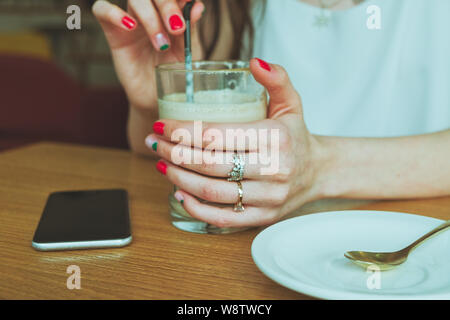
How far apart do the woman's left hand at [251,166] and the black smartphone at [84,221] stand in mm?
85

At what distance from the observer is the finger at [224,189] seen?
0.54 m

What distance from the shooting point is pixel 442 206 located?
0.68 metres

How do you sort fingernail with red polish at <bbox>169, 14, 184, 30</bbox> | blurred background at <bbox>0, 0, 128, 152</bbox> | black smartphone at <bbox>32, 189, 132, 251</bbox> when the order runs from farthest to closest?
blurred background at <bbox>0, 0, 128, 152</bbox>, fingernail with red polish at <bbox>169, 14, 184, 30</bbox>, black smartphone at <bbox>32, 189, 132, 251</bbox>

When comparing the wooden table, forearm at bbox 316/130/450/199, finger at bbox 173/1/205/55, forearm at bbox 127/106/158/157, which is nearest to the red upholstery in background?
forearm at bbox 127/106/158/157

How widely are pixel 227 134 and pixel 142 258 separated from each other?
0.16 meters

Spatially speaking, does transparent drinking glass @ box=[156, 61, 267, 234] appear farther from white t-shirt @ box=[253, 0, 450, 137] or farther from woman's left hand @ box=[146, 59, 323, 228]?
white t-shirt @ box=[253, 0, 450, 137]

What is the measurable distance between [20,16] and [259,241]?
17.6 ft

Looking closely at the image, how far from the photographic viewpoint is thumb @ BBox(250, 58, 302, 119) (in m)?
0.53

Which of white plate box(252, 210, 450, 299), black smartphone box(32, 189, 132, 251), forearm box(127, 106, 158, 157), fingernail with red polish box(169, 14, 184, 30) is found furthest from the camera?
forearm box(127, 106, 158, 157)

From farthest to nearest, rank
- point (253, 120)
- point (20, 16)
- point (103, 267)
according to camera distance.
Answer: point (20, 16), point (253, 120), point (103, 267)

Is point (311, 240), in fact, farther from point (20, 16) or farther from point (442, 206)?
point (20, 16)

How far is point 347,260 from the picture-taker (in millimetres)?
466

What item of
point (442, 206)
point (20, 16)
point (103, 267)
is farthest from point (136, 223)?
point (20, 16)

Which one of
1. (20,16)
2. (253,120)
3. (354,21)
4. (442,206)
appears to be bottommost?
(442,206)
